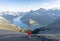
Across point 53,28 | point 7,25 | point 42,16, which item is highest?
point 42,16

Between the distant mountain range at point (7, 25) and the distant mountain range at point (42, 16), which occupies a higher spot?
the distant mountain range at point (42, 16)

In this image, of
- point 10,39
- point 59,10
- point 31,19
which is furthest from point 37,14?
point 10,39

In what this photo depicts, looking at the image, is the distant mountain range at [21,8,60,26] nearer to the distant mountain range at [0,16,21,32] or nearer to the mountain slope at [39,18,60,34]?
the mountain slope at [39,18,60,34]

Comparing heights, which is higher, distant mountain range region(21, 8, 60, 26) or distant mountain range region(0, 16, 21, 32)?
distant mountain range region(21, 8, 60, 26)

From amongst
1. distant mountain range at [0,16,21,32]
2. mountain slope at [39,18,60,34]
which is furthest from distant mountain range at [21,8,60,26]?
distant mountain range at [0,16,21,32]

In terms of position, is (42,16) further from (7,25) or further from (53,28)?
(7,25)

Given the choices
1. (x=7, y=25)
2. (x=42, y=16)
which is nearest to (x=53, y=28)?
(x=42, y=16)

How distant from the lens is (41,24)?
461 inches

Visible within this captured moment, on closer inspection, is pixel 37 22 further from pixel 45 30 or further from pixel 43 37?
pixel 43 37

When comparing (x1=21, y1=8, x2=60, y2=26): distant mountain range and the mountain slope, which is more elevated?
(x1=21, y1=8, x2=60, y2=26): distant mountain range

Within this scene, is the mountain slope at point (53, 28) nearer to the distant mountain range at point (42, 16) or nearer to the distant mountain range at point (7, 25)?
the distant mountain range at point (42, 16)

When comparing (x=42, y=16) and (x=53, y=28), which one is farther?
(x=53, y=28)

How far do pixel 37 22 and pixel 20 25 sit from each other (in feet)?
2.96

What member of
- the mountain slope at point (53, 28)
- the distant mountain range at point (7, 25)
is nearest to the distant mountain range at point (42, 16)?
the mountain slope at point (53, 28)
